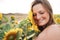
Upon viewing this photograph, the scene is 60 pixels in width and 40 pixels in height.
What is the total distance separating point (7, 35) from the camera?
849 millimetres

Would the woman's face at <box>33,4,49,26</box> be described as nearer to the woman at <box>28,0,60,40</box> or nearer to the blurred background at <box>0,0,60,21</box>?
the woman at <box>28,0,60,40</box>

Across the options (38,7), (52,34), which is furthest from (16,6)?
(52,34)

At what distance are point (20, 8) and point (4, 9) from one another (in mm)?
116

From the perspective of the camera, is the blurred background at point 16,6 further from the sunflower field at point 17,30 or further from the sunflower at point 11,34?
the sunflower at point 11,34

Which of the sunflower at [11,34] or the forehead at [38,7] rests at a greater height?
the forehead at [38,7]

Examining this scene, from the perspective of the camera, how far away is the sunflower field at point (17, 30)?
2.80 feet

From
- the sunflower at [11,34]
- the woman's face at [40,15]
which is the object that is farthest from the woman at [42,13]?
the sunflower at [11,34]

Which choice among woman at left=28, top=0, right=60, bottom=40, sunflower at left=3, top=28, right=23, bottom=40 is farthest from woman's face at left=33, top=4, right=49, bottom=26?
sunflower at left=3, top=28, right=23, bottom=40

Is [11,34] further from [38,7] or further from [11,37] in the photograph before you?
[38,7]

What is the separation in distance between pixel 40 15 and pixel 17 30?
170 millimetres

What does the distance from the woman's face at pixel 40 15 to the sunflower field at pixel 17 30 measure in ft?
0.16

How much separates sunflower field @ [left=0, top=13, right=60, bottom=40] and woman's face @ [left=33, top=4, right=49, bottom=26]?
48mm

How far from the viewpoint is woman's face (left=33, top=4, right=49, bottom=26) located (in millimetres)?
924

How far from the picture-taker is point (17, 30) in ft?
2.83
